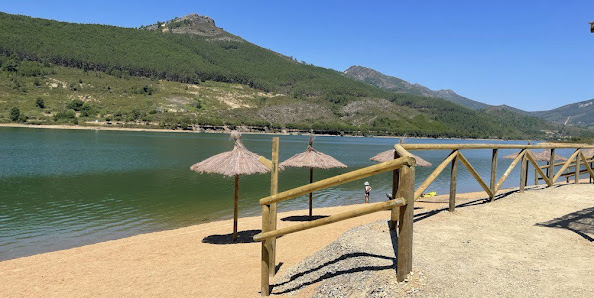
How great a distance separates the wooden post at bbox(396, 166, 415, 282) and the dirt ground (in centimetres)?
31

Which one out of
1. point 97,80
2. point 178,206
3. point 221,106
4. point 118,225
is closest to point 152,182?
point 178,206

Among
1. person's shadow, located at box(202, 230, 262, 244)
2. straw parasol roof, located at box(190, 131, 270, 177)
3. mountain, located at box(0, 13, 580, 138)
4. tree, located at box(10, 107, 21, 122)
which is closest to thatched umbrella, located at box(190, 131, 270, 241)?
straw parasol roof, located at box(190, 131, 270, 177)

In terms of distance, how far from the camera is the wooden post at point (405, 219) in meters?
3.79

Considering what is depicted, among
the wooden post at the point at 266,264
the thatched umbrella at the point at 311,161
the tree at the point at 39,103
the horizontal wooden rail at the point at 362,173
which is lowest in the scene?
the wooden post at the point at 266,264

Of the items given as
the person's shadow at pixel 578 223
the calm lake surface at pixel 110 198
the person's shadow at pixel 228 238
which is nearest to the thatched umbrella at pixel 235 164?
the person's shadow at pixel 228 238

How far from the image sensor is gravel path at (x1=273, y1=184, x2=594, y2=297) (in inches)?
154

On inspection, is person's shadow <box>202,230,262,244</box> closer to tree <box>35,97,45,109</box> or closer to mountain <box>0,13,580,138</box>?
A: mountain <box>0,13,580,138</box>

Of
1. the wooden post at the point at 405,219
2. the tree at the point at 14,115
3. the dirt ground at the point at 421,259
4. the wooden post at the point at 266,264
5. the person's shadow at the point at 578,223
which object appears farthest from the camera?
the tree at the point at 14,115

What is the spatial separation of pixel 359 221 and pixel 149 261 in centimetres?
621

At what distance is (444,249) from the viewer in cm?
522

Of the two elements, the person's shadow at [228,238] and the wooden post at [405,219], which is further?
the person's shadow at [228,238]

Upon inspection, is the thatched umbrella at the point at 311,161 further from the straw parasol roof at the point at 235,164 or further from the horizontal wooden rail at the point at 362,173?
the horizontal wooden rail at the point at 362,173

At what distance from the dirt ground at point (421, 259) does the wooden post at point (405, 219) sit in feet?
1.02

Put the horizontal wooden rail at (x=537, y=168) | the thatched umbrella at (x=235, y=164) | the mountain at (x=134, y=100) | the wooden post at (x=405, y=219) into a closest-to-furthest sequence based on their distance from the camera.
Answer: the wooden post at (x=405, y=219), the horizontal wooden rail at (x=537, y=168), the thatched umbrella at (x=235, y=164), the mountain at (x=134, y=100)
